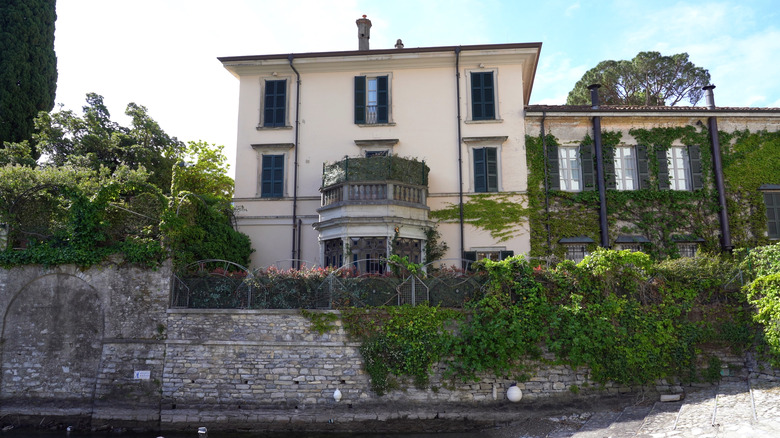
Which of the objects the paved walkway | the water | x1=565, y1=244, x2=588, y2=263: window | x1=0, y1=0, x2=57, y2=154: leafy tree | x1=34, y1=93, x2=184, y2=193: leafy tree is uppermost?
x1=0, y1=0, x2=57, y2=154: leafy tree

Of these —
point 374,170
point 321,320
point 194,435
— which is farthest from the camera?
point 374,170

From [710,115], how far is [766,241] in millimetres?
4983

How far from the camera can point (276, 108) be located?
19.4 meters

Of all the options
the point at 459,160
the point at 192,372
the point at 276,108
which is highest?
the point at 276,108

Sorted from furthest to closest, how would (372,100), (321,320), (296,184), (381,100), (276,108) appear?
1. (276,108)
2. (372,100)
3. (381,100)
4. (296,184)
5. (321,320)

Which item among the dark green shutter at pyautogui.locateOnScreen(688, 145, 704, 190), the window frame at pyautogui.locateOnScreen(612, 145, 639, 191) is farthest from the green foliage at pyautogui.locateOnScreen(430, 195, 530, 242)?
the dark green shutter at pyautogui.locateOnScreen(688, 145, 704, 190)

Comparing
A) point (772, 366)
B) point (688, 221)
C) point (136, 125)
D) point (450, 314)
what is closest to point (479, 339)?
point (450, 314)

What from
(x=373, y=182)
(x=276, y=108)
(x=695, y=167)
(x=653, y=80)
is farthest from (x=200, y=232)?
(x=653, y=80)

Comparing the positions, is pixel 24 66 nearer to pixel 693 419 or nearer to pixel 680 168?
pixel 693 419

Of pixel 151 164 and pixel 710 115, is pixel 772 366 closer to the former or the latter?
pixel 710 115

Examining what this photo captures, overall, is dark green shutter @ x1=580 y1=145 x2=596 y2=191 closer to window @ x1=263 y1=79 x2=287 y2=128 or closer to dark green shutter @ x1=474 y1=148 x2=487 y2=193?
dark green shutter @ x1=474 y1=148 x2=487 y2=193

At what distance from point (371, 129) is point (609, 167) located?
9.17 meters

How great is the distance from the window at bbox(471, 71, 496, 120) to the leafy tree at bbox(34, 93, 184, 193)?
45.4ft

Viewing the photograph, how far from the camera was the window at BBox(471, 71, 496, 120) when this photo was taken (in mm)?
18609
